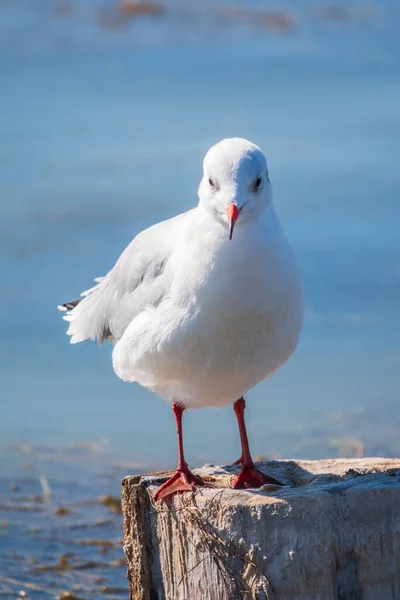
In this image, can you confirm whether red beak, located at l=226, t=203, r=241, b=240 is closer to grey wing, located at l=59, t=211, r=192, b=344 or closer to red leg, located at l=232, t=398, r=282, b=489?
grey wing, located at l=59, t=211, r=192, b=344

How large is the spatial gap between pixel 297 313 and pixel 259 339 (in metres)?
0.21

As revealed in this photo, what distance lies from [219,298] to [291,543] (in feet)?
3.24

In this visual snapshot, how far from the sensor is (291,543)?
184 inches

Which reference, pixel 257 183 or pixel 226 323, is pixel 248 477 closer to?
pixel 226 323

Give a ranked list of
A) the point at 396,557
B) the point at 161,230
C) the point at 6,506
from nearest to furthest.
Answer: the point at 396,557, the point at 161,230, the point at 6,506

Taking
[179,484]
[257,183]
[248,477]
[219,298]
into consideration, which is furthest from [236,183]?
[248,477]

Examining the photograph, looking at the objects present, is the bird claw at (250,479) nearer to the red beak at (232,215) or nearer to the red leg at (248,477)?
the red leg at (248,477)

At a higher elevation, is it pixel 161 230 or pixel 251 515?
pixel 161 230

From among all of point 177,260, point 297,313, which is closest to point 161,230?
point 177,260

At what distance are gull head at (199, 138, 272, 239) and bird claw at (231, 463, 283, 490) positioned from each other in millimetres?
1198

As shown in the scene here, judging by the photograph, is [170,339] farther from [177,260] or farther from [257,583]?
[257,583]

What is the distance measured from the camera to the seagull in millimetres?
4980

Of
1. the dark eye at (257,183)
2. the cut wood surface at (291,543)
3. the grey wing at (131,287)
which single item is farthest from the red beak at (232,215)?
the cut wood surface at (291,543)

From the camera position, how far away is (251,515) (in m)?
4.75
